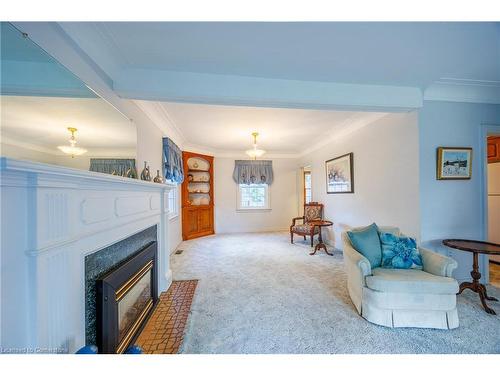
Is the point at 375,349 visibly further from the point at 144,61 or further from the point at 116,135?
the point at 144,61

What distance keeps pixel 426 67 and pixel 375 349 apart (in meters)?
2.60

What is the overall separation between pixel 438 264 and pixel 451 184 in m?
1.25

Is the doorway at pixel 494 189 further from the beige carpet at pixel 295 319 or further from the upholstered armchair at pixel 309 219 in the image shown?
the upholstered armchair at pixel 309 219

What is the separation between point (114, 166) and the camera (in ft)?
5.60

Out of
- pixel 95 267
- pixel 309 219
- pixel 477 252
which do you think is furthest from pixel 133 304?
pixel 309 219

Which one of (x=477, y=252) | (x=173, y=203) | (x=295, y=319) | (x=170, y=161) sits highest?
(x=170, y=161)

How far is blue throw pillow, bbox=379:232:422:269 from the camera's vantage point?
2.04m

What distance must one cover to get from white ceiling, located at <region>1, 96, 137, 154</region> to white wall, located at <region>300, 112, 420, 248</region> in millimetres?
3400

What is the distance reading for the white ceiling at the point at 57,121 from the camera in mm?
884

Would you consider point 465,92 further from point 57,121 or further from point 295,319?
point 57,121

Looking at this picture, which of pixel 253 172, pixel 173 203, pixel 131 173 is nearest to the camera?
pixel 131 173
